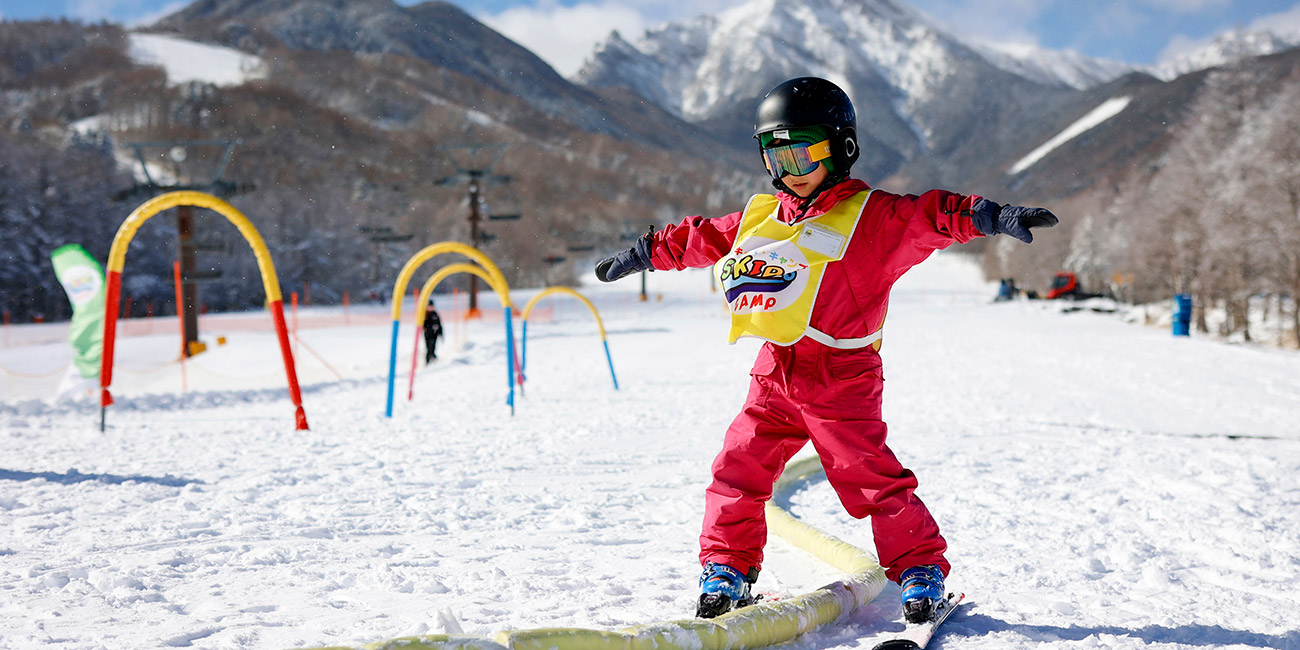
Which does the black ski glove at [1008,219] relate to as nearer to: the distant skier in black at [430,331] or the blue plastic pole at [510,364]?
the blue plastic pole at [510,364]

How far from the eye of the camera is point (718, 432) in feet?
23.7

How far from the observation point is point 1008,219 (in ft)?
7.64

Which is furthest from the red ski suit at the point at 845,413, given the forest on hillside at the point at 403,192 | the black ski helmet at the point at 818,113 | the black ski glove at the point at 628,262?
the forest on hillside at the point at 403,192

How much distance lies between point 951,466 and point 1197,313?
34.1m

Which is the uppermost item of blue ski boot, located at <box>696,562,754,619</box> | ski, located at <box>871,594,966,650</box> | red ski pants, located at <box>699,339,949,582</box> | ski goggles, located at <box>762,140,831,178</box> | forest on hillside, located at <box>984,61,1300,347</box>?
forest on hillside, located at <box>984,61,1300,347</box>

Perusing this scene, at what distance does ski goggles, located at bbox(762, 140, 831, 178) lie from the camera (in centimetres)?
279

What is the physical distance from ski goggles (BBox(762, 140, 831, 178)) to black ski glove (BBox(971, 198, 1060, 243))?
592mm

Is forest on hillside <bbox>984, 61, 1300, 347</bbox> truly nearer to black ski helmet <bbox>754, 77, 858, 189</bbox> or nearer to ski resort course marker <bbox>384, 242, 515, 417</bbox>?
ski resort course marker <bbox>384, 242, 515, 417</bbox>

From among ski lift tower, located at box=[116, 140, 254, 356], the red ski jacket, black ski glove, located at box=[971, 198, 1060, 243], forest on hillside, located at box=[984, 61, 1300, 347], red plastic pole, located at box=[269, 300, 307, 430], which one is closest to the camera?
black ski glove, located at box=[971, 198, 1060, 243]

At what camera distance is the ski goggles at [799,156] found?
2787mm

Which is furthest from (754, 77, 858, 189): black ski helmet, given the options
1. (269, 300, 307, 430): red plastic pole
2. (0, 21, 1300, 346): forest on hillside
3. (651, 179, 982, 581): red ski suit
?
(0, 21, 1300, 346): forest on hillside

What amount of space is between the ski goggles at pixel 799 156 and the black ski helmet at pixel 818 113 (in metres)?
0.04

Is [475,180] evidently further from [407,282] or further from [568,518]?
[568,518]

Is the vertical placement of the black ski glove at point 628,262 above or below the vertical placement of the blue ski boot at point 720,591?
above
